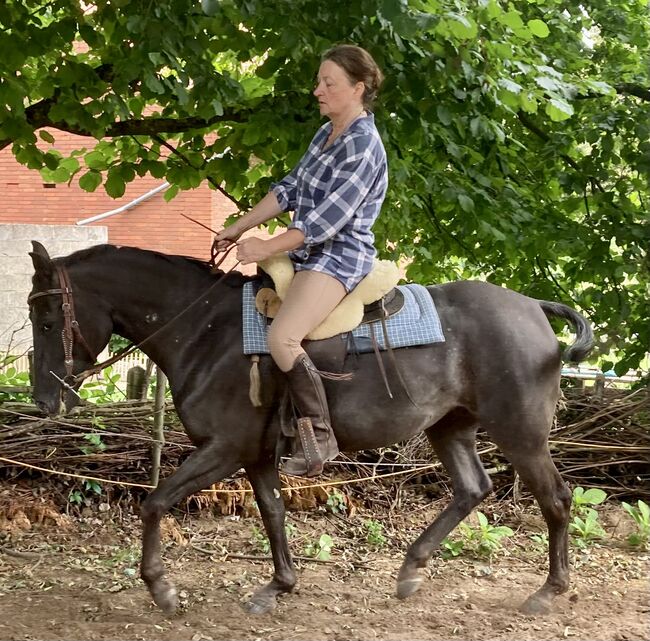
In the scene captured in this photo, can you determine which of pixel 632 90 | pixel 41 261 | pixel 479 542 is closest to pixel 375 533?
pixel 479 542

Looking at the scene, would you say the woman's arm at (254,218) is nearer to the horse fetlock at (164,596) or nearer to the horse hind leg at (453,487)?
the horse hind leg at (453,487)

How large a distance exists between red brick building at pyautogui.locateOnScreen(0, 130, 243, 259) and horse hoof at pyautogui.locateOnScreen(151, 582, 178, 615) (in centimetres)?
1170

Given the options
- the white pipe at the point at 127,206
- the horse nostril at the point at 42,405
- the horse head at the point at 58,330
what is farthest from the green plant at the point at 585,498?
the white pipe at the point at 127,206

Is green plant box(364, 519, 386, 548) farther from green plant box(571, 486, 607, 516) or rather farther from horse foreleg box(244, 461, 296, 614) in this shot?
green plant box(571, 486, 607, 516)

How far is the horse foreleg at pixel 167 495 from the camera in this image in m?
4.07

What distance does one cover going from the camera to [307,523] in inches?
245

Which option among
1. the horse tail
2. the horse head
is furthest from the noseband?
the horse tail

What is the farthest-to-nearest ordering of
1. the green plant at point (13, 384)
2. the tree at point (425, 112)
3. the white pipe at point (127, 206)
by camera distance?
1. the white pipe at point (127, 206)
2. the green plant at point (13, 384)
3. the tree at point (425, 112)

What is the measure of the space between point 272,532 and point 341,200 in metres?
1.95

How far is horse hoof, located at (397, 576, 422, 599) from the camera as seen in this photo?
4.60 m

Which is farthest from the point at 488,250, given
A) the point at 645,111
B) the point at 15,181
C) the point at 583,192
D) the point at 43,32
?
the point at 15,181

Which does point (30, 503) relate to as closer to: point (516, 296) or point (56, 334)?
point (56, 334)

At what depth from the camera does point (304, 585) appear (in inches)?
196

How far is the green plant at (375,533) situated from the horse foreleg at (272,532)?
4.44 ft
